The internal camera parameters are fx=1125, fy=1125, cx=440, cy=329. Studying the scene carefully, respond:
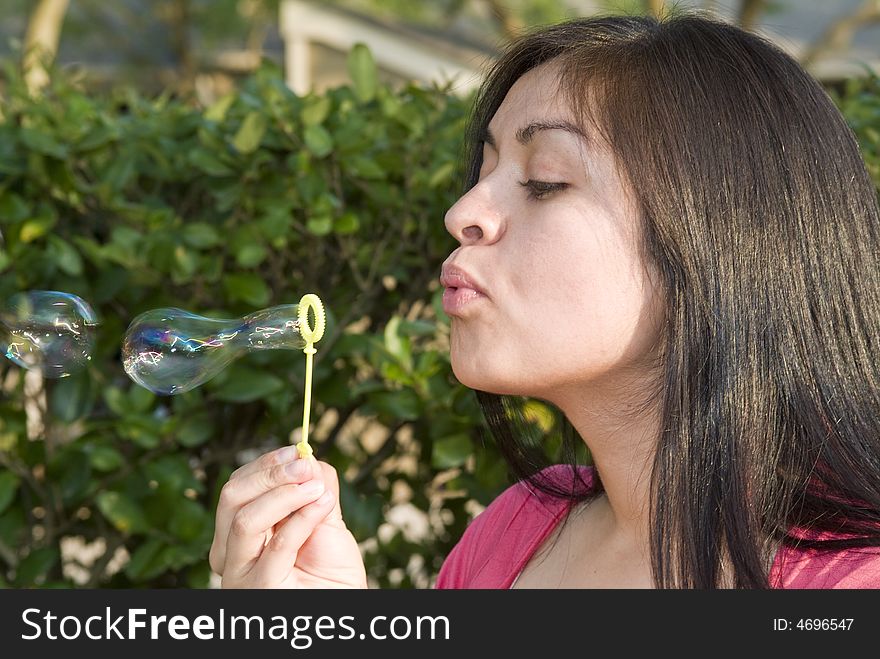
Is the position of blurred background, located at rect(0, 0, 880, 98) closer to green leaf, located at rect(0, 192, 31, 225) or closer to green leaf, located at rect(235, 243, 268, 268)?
green leaf, located at rect(235, 243, 268, 268)

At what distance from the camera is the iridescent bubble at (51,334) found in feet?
7.59

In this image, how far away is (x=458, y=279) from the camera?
1.66 meters

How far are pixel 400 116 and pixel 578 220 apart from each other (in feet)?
4.28

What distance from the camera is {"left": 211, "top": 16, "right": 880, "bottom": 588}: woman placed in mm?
1568

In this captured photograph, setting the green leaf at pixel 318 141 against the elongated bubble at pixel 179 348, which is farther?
the green leaf at pixel 318 141

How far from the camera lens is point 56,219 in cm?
282

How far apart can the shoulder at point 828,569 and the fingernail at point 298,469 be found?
2.22 feet

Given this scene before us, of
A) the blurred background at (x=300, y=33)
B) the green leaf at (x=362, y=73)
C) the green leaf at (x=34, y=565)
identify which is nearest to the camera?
the green leaf at (x=34, y=565)

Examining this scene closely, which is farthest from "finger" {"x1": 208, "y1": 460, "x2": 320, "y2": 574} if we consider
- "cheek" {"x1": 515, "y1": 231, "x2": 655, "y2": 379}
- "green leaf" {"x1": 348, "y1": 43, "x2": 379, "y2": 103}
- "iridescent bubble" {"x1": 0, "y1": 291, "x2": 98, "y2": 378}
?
"green leaf" {"x1": 348, "y1": 43, "x2": 379, "y2": 103}

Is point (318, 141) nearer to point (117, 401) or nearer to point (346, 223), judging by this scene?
point (346, 223)

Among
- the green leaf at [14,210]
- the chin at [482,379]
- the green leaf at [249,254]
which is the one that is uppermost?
the green leaf at [14,210]

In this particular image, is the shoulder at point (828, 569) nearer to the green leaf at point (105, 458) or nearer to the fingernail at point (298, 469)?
the fingernail at point (298, 469)

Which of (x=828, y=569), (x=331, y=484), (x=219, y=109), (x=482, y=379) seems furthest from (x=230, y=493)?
(x=219, y=109)

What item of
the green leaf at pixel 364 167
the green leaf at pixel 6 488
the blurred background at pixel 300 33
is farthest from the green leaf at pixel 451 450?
the blurred background at pixel 300 33
